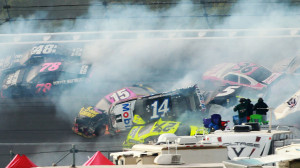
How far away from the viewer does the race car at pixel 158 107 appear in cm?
2400

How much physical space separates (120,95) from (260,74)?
6.18m

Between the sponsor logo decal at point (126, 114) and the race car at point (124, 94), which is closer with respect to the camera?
the sponsor logo decal at point (126, 114)

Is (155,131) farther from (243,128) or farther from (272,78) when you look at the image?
(243,128)

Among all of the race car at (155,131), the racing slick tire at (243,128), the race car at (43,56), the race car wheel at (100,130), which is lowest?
the racing slick tire at (243,128)

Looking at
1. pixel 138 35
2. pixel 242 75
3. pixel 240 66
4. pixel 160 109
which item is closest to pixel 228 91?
pixel 242 75

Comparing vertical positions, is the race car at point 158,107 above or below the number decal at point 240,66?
below

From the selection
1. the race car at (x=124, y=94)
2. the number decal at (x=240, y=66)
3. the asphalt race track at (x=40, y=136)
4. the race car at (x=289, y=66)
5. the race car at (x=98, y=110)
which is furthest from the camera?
the number decal at (x=240, y=66)

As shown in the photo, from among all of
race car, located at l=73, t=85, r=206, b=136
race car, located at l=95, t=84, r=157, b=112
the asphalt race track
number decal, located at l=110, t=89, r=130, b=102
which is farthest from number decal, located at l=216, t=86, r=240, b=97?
the asphalt race track

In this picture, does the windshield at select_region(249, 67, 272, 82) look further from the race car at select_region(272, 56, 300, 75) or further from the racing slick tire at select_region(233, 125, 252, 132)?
the racing slick tire at select_region(233, 125, 252, 132)

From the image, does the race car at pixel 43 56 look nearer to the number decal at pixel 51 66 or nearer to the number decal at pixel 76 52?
the number decal at pixel 76 52

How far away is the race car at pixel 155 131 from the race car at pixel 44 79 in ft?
18.3

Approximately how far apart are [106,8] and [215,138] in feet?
63.3

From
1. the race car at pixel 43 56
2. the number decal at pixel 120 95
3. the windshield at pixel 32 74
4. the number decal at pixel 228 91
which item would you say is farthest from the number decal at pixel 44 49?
the number decal at pixel 228 91

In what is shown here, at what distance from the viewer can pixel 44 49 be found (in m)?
29.7
